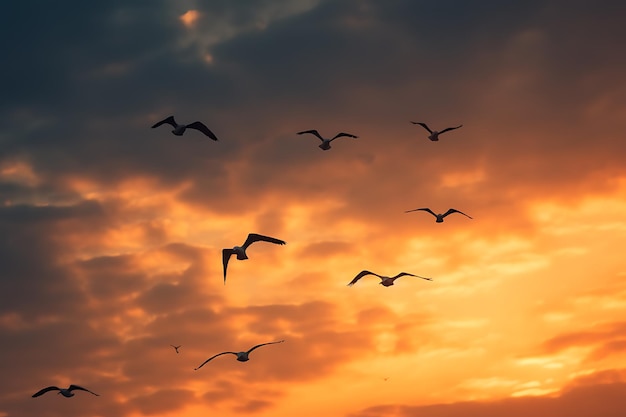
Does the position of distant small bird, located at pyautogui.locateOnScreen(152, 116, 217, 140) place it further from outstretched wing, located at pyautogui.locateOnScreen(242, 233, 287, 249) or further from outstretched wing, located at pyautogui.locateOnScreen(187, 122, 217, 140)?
outstretched wing, located at pyautogui.locateOnScreen(242, 233, 287, 249)

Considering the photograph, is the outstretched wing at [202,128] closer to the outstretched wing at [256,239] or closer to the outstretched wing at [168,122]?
the outstretched wing at [168,122]

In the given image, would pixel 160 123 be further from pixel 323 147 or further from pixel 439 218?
pixel 439 218

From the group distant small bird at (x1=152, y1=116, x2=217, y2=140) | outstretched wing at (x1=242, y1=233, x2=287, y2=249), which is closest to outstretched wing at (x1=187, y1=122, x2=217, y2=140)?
distant small bird at (x1=152, y1=116, x2=217, y2=140)

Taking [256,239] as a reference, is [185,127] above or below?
above

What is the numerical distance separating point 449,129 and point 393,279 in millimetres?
19617

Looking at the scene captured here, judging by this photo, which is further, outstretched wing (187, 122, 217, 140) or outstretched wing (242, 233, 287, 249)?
outstretched wing (187, 122, 217, 140)

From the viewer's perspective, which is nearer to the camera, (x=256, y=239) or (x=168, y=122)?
(x=256, y=239)

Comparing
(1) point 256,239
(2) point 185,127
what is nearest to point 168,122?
(2) point 185,127

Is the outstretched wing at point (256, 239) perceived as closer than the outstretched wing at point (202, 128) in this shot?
Yes

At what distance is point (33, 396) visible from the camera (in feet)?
332

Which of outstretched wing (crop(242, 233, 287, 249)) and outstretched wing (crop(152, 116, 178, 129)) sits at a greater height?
outstretched wing (crop(152, 116, 178, 129))

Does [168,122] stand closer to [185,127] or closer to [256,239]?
[185,127]

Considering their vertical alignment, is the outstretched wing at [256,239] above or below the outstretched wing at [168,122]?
below

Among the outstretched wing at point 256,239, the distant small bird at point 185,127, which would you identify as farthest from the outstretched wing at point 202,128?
the outstretched wing at point 256,239
